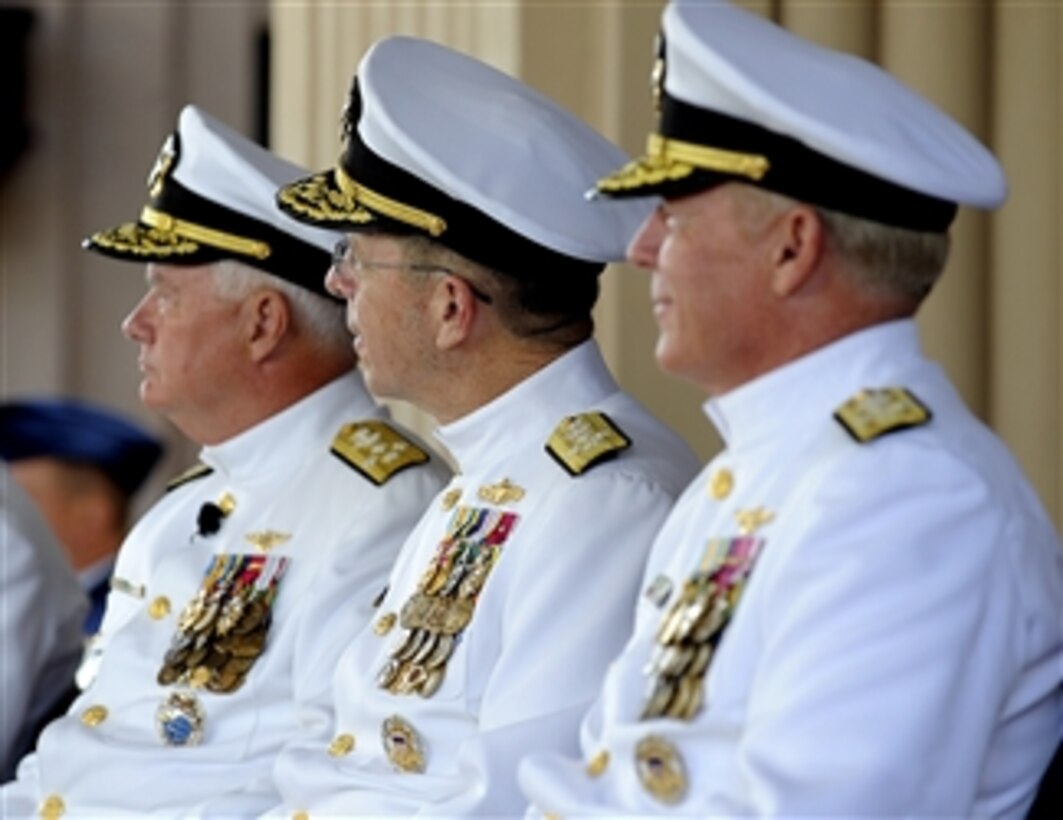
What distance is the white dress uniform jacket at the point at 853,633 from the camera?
2914 millimetres

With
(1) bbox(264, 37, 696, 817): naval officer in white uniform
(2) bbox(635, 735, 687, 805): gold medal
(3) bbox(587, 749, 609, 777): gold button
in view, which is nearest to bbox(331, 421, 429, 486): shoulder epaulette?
(1) bbox(264, 37, 696, 817): naval officer in white uniform

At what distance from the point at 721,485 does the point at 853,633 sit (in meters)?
0.36

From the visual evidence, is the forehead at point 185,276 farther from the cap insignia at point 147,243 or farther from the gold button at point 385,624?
the gold button at point 385,624

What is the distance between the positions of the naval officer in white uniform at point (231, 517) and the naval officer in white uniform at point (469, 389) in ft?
0.78

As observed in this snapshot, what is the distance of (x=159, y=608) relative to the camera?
14.6 feet

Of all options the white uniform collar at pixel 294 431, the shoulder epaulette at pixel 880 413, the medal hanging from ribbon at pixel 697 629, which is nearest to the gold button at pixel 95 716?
the white uniform collar at pixel 294 431

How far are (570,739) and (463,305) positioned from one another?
0.67m

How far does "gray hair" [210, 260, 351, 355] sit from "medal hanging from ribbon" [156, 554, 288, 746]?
15.5 inches

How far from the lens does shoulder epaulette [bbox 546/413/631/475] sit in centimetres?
377

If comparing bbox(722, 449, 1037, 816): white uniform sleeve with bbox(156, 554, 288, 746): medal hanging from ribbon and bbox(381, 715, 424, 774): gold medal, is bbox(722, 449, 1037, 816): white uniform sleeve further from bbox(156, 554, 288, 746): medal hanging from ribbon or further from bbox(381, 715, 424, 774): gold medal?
bbox(156, 554, 288, 746): medal hanging from ribbon

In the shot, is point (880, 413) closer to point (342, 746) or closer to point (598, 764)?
point (598, 764)

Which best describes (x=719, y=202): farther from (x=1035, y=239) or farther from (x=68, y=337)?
(x=68, y=337)

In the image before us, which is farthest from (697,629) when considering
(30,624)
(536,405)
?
(30,624)

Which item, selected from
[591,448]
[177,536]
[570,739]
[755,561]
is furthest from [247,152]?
[755,561]
